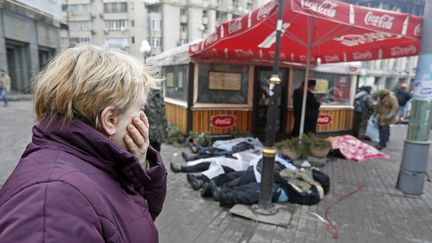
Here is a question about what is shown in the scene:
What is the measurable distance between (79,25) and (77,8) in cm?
263

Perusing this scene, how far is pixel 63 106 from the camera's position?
920 mm

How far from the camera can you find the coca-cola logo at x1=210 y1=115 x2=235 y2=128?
7504mm

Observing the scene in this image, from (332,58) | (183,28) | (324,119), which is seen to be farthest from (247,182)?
(183,28)

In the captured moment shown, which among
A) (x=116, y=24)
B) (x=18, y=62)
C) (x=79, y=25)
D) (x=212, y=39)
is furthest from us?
(x=79, y=25)

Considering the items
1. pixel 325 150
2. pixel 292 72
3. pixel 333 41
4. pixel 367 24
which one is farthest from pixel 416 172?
pixel 292 72

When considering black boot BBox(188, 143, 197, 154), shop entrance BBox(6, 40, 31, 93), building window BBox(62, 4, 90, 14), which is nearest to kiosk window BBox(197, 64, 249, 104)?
black boot BBox(188, 143, 197, 154)

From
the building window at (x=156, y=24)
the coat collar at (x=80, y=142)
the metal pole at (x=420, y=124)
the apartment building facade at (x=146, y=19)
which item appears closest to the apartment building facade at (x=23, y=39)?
the metal pole at (x=420, y=124)

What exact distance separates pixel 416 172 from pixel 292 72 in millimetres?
4765

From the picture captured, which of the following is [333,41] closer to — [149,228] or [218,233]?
[218,233]

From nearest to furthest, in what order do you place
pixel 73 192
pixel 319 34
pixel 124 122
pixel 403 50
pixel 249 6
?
pixel 73 192 → pixel 124 122 → pixel 403 50 → pixel 319 34 → pixel 249 6

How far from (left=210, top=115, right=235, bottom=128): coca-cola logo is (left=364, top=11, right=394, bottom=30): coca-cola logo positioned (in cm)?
438

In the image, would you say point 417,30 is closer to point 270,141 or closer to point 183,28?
point 270,141

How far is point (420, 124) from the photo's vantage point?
4.34 m

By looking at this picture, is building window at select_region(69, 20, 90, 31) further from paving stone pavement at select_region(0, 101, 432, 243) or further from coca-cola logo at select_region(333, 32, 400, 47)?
coca-cola logo at select_region(333, 32, 400, 47)
